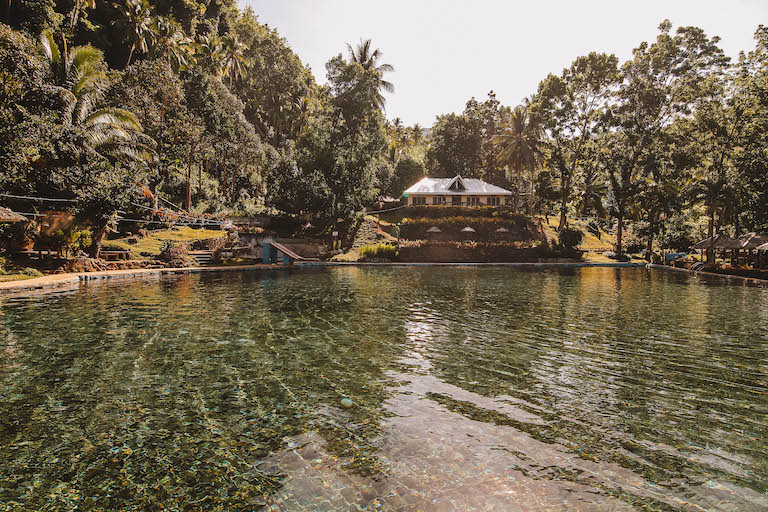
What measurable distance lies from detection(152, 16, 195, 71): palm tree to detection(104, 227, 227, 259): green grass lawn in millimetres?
18309

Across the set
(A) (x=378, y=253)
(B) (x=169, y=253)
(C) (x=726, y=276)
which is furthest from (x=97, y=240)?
(C) (x=726, y=276)

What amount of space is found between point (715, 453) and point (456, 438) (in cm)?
365

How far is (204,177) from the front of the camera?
4669 centimetres

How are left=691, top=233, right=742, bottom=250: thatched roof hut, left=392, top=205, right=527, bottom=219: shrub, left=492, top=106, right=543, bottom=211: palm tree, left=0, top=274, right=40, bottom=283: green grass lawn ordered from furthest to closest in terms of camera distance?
left=492, top=106, right=543, bottom=211: palm tree < left=392, top=205, right=527, bottom=219: shrub < left=691, top=233, right=742, bottom=250: thatched roof hut < left=0, top=274, right=40, bottom=283: green grass lawn

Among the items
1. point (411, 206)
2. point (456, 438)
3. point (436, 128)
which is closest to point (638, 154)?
point (411, 206)

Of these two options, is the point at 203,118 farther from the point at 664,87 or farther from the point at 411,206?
the point at 664,87

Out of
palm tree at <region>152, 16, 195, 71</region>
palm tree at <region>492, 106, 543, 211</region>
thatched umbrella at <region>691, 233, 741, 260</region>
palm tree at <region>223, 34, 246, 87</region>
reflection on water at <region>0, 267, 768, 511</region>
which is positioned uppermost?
palm tree at <region>223, 34, 246, 87</region>

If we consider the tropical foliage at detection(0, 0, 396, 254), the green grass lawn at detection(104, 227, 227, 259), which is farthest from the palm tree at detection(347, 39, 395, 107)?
the green grass lawn at detection(104, 227, 227, 259)

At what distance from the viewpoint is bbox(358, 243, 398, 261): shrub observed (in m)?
42.7

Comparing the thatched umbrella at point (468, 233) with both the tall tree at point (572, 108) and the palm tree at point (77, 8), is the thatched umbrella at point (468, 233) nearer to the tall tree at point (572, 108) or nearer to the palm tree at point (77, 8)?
the tall tree at point (572, 108)

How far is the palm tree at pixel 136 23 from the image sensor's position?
3912 cm

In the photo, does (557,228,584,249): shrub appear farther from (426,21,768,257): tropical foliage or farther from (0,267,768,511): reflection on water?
(0,267,768,511): reflection on water

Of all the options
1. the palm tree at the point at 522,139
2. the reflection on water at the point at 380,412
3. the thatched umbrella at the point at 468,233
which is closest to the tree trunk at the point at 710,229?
the thatched umbrella at the point at 468,233

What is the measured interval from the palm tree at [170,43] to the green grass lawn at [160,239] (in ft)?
60.1
